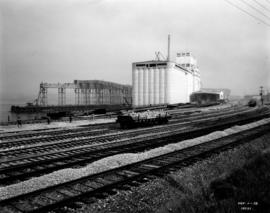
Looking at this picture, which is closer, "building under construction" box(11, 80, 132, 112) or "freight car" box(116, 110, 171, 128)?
"freight car" box(116, 110, 171, 128)

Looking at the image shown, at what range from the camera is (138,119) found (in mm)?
28094

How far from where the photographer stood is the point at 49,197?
8.23 meters

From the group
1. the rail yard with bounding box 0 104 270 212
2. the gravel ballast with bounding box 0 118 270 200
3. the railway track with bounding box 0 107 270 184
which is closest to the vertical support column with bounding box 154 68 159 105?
the rail yard with bounding box 0 104 270 212

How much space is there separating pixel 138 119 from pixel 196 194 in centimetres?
2008

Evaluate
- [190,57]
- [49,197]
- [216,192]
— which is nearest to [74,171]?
[49,197]

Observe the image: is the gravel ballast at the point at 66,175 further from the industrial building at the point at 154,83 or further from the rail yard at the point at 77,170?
the industrial building at the point at 154,83

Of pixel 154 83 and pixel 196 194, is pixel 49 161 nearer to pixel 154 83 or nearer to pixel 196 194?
pixel 196 194

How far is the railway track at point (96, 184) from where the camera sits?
769cm

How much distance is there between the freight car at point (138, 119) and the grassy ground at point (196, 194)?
15.9 meters

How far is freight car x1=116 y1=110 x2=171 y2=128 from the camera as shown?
2762 centimetres

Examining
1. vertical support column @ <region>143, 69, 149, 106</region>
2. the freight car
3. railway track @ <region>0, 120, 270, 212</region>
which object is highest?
vertical support column @ <region>143, 69, 149, 106</region>

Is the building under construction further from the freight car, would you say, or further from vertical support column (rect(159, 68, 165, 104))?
the freight car

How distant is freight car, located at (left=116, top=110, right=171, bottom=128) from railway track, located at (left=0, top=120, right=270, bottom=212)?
1307 cm

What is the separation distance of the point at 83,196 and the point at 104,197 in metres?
0.61
